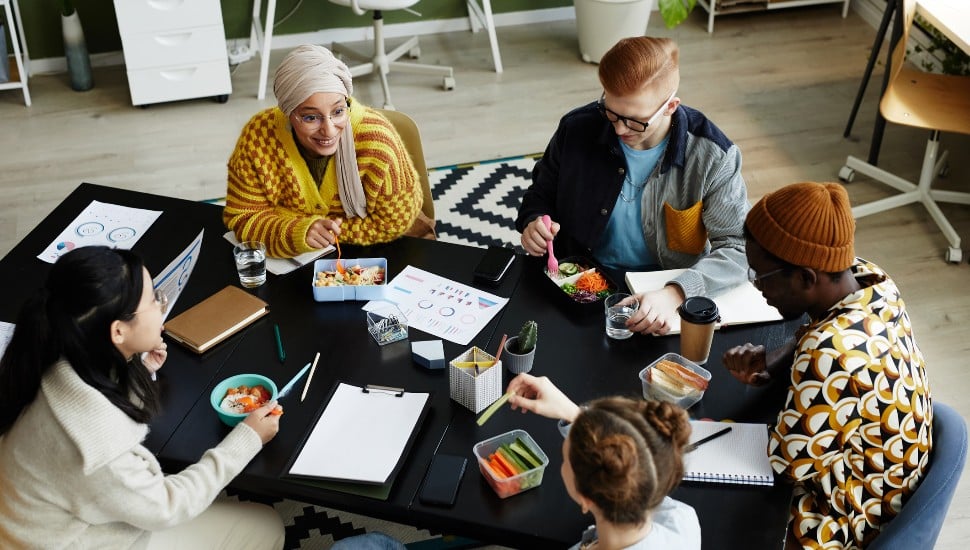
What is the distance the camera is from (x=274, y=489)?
6.07 ft

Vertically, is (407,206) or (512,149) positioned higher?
(407,206)

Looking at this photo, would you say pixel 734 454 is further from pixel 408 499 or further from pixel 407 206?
pixel 407 206

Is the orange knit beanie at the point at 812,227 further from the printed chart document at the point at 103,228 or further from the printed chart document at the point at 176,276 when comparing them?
the printed chart document at the point at 103,228

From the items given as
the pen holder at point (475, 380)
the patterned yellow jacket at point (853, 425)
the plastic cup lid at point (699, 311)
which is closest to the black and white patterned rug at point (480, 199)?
the pen holder at point (475, 380)

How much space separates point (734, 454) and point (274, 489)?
0.90 m

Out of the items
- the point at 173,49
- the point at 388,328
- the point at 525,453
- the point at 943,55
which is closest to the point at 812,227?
the point at 525,453

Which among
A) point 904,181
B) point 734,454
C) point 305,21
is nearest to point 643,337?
point 734,454

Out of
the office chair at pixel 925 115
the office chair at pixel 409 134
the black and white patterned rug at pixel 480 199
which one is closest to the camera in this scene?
the office chair at pixel 409 134

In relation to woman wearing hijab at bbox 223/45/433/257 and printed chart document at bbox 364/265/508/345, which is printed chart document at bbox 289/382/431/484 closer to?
printed chart document at bbox 364/265/508/345

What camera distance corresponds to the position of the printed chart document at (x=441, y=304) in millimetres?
2188

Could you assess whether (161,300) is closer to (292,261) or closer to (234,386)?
(234,386)

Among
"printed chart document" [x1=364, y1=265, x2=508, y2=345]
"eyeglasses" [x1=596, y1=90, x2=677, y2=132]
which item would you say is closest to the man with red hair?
"eyeglasses" [x1=596, y1=90, x2=677, y2=132]

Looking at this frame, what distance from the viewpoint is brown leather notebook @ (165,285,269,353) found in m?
2.15

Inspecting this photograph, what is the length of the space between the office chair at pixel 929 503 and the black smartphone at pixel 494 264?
1.03 m
